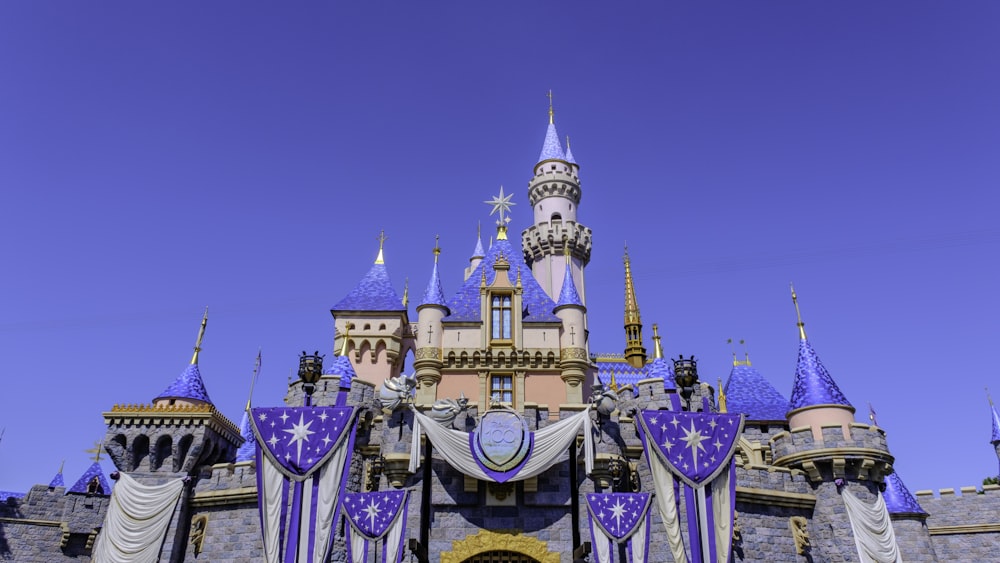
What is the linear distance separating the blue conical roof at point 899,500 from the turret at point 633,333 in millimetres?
21208

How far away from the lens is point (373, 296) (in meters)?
33.7

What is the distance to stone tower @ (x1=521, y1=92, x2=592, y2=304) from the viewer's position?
4150 centimetres

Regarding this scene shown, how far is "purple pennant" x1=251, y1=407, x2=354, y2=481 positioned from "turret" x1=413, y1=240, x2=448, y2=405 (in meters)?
9.83

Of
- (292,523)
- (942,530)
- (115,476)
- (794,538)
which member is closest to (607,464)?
(794,538)

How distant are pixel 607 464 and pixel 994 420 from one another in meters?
27.1

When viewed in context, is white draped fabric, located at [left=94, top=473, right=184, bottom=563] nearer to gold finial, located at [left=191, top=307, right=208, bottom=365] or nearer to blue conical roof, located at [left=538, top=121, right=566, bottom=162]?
gold finial, located at [left=191, top=307, right=208, bottom=365]

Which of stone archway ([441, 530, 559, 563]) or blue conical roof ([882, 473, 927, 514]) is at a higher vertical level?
blue conical roof ([882, 473, 927, 514])

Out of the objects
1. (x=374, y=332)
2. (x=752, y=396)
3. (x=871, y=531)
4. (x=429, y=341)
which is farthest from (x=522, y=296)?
(x=871, y=531)

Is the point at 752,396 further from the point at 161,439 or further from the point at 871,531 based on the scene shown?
the point at 161,439

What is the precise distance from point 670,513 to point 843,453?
254 inches

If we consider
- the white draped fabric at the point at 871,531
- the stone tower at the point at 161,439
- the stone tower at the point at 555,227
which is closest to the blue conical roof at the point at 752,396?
the stone tower at the point at 555,227

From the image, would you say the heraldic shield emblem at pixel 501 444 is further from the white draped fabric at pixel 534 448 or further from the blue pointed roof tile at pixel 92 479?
the blue pointed roof tile at pixel 92 479

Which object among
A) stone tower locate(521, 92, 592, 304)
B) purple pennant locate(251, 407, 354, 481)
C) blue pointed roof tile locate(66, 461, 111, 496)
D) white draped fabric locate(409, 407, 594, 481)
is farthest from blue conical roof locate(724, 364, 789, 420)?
blue pointed roof tile locate(66, 461, 111, 496)

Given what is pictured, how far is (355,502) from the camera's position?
667 inches
